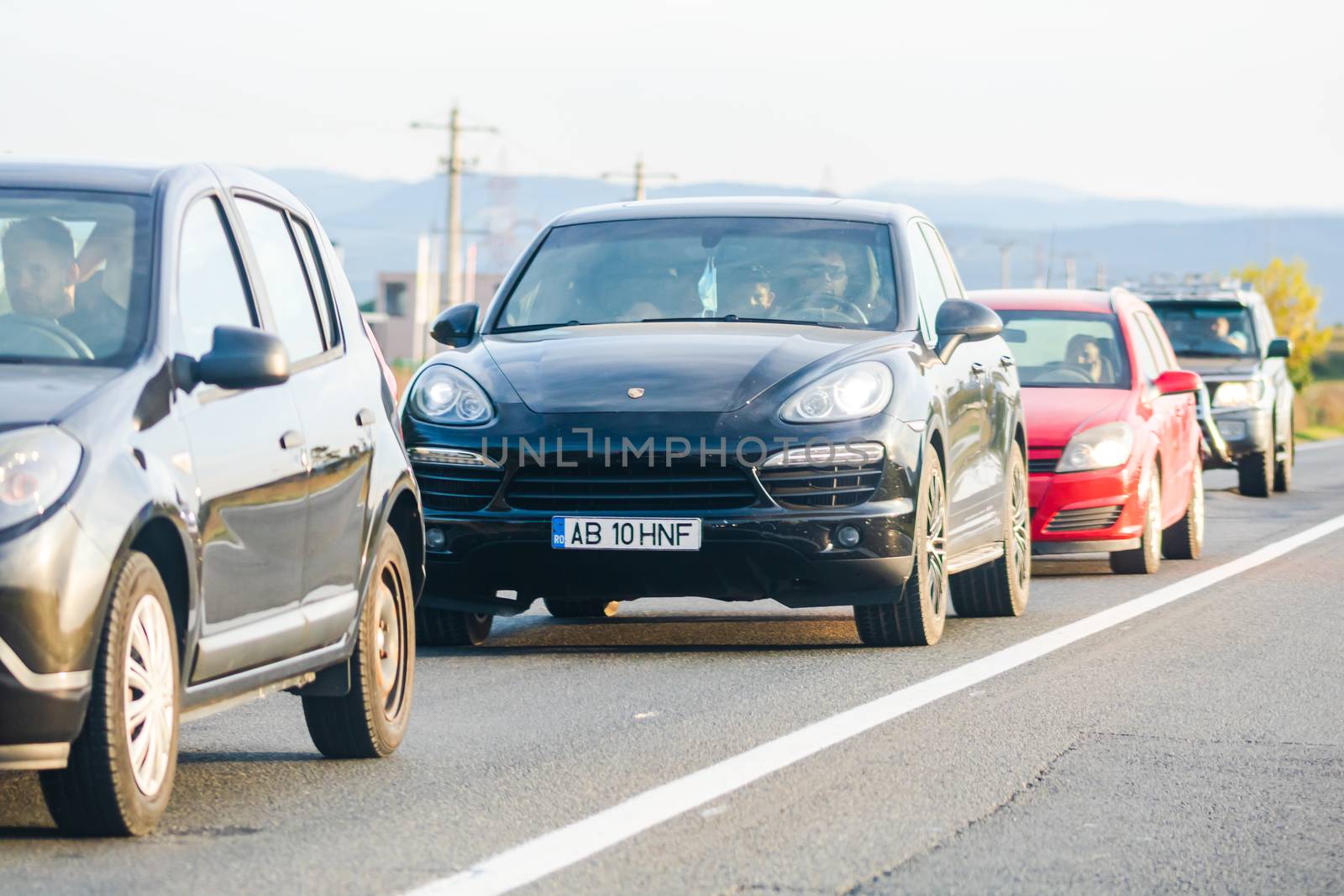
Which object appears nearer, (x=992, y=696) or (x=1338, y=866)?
(x=1338, y=866)

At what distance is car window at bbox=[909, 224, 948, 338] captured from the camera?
415 inches

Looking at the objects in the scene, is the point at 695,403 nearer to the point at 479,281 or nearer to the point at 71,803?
the point at 71,803

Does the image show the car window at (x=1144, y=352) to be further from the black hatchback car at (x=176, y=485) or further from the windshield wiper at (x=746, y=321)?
the black hatchback car at (x=176, y=485)

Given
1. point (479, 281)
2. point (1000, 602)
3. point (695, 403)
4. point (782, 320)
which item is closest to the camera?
point (695, 403)

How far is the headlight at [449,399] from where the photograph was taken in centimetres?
950

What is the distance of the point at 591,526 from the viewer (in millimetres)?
9320

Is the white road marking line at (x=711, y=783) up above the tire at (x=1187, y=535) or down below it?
above

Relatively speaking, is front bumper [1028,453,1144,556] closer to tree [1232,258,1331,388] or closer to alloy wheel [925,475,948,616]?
alloy wheel [925,475,948,616]

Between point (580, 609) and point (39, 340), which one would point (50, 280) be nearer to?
point (39, 340)

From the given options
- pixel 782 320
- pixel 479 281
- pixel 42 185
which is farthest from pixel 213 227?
pixel 479 281

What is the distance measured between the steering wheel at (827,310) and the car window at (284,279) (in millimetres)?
3563

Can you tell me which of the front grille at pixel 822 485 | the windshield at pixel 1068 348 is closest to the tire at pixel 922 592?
the front grille at pixel 822 485

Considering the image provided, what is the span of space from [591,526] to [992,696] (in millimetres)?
1792

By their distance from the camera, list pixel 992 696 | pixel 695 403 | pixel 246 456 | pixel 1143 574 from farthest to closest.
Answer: pixel 1143 574, pixel 695 403, pixel 992 696, pixel 246 456
